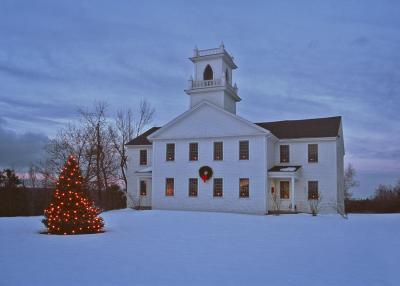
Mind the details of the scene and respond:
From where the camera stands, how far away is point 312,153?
1312 inches

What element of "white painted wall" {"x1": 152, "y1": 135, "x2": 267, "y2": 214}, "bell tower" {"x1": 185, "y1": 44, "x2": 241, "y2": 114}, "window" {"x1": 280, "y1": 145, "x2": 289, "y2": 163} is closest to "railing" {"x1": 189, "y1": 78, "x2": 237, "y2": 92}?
"bell tower" {"x1": 185, "y1": 44, "x2": 241, "y2": 114}

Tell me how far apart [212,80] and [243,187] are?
926 centimetres

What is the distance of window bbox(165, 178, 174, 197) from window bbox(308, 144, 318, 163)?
10.2 m

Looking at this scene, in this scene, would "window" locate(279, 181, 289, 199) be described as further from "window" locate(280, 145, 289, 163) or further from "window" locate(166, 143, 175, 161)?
"window" locate(166, 143, 175, 161)

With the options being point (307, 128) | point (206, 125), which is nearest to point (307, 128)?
point (307, 128)

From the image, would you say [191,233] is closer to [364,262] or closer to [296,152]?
[364,262]

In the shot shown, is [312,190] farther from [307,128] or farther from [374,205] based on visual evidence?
[374,205]

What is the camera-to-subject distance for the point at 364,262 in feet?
39.6

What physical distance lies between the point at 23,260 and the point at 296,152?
2510cm

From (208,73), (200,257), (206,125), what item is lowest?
(200,257)

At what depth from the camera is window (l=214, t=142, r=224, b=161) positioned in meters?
33.1

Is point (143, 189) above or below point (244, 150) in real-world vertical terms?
below

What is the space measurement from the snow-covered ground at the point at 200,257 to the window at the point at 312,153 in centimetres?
1283

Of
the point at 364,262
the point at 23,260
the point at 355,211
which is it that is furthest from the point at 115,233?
the point at 355,211
